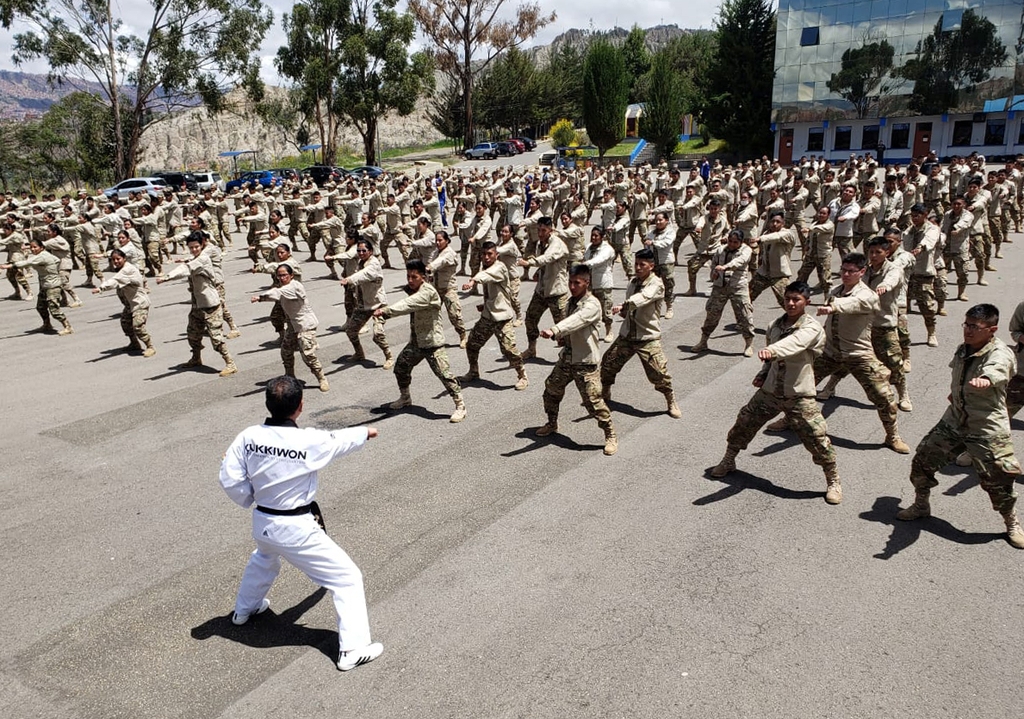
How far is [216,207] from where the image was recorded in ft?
79.6

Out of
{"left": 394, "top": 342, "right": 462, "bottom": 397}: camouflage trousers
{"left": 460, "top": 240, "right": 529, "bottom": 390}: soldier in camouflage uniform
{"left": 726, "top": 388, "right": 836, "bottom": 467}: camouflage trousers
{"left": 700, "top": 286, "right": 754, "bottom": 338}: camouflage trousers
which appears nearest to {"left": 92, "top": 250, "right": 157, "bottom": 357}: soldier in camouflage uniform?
{"left": 394, "top": 342, "right": 462, "bottom": 397}: camouflage trousers

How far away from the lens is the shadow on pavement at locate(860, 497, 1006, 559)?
19.5ft

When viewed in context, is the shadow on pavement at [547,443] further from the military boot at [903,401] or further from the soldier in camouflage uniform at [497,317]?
the military boot at [903,401]

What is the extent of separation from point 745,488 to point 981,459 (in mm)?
1990

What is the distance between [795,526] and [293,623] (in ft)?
13.6

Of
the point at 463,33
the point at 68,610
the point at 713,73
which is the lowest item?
the point at 68,610

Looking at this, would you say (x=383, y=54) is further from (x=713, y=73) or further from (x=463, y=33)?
(x=713, y=73)

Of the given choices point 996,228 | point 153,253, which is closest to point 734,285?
point 996,228

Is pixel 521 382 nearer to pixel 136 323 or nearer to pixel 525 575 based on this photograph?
pixel 525 575

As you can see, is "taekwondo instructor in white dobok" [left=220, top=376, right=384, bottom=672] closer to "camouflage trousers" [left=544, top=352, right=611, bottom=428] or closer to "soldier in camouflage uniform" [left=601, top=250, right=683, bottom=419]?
"camouflage trousers" [left=544, top=352, right=611, bottom=428]

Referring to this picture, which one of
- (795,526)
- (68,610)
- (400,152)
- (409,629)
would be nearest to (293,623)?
(409,629)

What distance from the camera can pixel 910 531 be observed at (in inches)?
242

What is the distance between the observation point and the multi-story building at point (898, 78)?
4309cm

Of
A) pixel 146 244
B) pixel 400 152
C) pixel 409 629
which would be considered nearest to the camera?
pixel 409 629
